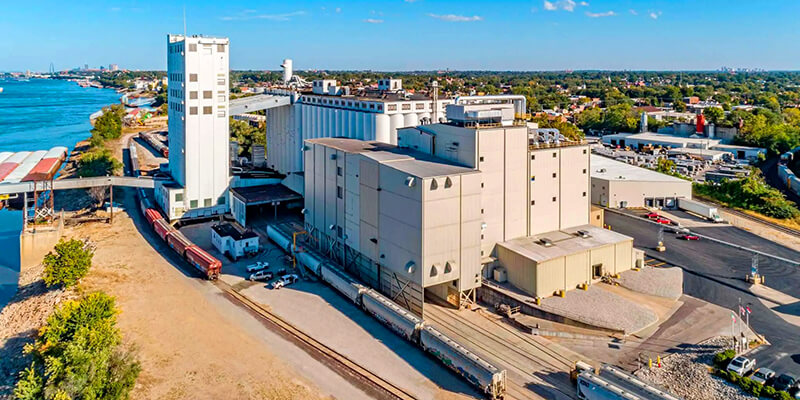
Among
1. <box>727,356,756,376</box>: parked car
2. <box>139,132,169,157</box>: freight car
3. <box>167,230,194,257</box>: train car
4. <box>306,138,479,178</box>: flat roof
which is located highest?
<box>139,132,169,157</box>: freight car

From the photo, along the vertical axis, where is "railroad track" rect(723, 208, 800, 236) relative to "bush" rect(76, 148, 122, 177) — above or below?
below

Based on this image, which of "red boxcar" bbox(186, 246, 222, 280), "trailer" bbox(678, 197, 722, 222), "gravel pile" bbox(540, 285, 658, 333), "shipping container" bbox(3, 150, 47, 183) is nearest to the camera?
"gravel pile" bbox(540, 285, 658, 333)

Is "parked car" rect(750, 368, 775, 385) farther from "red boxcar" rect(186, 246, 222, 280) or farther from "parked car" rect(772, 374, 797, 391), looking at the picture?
"red boxcar" rect(186, 246, 222, 280)

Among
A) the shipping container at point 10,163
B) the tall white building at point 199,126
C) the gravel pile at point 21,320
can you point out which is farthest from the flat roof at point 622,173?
the shipping container at point 10,163

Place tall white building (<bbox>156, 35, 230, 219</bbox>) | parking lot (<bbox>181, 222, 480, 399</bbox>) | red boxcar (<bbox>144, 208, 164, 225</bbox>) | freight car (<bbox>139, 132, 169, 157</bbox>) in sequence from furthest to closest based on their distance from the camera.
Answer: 1. freight car (<bbox>139, 132, 169, 157</bbox>)
2. red boxcar (<bbox>144, 208, 164, 225</bbox>)
3. tall white building (<bbox>156, 35, 230, 219</bbox>)
4. parking lot (<bbox>181, 222, 480, 399</bbox>)

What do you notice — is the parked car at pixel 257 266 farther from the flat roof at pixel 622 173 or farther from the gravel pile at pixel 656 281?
the flat roof at pixel 622 173

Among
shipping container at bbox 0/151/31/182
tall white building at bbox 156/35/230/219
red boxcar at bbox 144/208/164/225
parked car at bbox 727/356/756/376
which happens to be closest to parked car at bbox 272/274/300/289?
tall white building at bbox 156/35/230/219
